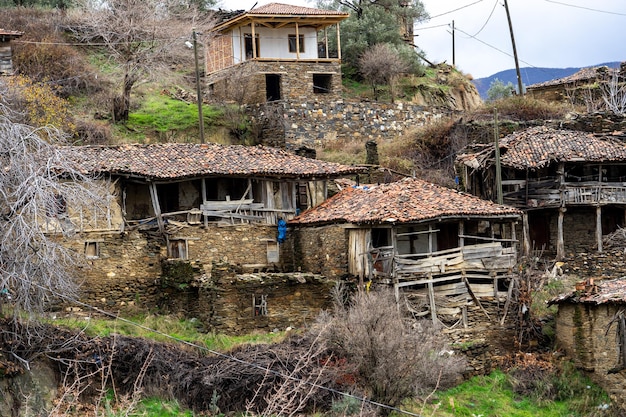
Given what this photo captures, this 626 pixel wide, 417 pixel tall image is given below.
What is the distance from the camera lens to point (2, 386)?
20.8 m

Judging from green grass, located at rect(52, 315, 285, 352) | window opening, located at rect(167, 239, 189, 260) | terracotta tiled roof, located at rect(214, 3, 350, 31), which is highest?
terracotta tiled roof, located at rect(214, 3, 350, 31)

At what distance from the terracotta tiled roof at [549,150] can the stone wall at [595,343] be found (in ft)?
26.4

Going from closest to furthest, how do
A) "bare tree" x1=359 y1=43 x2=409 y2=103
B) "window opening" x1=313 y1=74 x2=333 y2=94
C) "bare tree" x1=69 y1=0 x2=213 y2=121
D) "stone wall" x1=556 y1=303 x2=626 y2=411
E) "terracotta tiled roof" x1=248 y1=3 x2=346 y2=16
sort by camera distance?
"stone wall" x1=556 y1=303 x2=626 y2=411, "bare tree" x1=69 y1=0 x2=213 y2=121, "terracotta tiled roof" x1=248 y1=3 x2=346 y2=16, "window opening" x1=313 y1=74 x2=333 y2=94, "bare tree" x1=359 y1=43 x2=409 y2=103

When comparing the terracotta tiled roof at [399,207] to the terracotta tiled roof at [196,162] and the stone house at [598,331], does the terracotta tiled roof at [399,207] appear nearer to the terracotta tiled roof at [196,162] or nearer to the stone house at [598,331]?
the terracotta tiled roof at [196,162]

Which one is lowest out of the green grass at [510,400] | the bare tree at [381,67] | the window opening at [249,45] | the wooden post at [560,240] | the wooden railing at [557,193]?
the green grass at [510,400]

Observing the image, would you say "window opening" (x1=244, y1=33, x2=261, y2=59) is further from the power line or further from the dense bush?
the power line

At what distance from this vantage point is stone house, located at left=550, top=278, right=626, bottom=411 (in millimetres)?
26391

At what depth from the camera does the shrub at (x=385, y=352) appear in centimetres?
2350

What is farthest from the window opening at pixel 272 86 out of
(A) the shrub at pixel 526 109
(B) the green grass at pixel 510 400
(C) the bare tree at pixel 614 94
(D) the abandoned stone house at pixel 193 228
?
(B) the green grass at pixel 510 400

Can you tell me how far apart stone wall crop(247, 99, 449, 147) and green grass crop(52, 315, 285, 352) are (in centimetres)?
1522

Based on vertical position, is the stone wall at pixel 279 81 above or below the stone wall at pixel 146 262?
above

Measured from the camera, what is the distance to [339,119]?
4269cm

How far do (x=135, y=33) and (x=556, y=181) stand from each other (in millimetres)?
17963

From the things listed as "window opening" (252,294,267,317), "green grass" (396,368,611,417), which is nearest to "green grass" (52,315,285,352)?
"window opening" (252,294,267,317)
